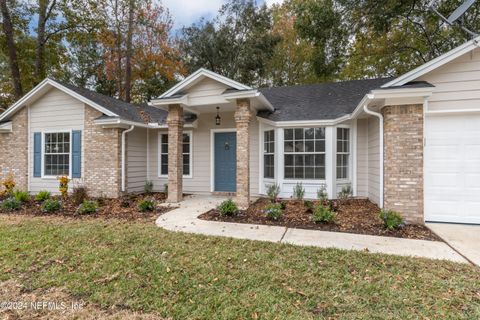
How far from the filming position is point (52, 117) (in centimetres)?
984

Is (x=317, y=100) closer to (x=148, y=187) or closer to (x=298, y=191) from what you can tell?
(x=298, y=191)

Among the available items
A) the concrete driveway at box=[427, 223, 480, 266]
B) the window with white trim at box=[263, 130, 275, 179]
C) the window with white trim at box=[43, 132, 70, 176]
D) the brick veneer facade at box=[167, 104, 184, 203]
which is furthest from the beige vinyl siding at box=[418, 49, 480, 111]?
the window with white trim at box=[43, 132, 70, 176]

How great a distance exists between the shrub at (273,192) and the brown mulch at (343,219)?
1.59 feet

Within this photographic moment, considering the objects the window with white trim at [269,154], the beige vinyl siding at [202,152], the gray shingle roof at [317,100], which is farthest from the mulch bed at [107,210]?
the gray shingle roof at [317,100]

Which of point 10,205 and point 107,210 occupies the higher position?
point 10,205

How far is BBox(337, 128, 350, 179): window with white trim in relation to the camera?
26.8 ft

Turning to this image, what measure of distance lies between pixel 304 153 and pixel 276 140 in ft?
3.34

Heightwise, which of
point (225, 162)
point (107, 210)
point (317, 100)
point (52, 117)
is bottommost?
point (107, 210)

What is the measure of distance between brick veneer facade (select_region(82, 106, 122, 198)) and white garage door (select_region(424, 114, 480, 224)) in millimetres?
9332

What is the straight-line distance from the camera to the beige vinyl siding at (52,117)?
9586mm

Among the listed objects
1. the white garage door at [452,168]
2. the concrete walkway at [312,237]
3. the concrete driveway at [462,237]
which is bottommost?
the concrete walkway at [312,237]

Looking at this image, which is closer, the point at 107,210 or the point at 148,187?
the point at 107,210

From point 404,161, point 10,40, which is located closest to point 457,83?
point 404,161

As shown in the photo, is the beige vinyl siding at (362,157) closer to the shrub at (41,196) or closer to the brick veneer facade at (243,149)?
the brick veneer facade at (243,149)
